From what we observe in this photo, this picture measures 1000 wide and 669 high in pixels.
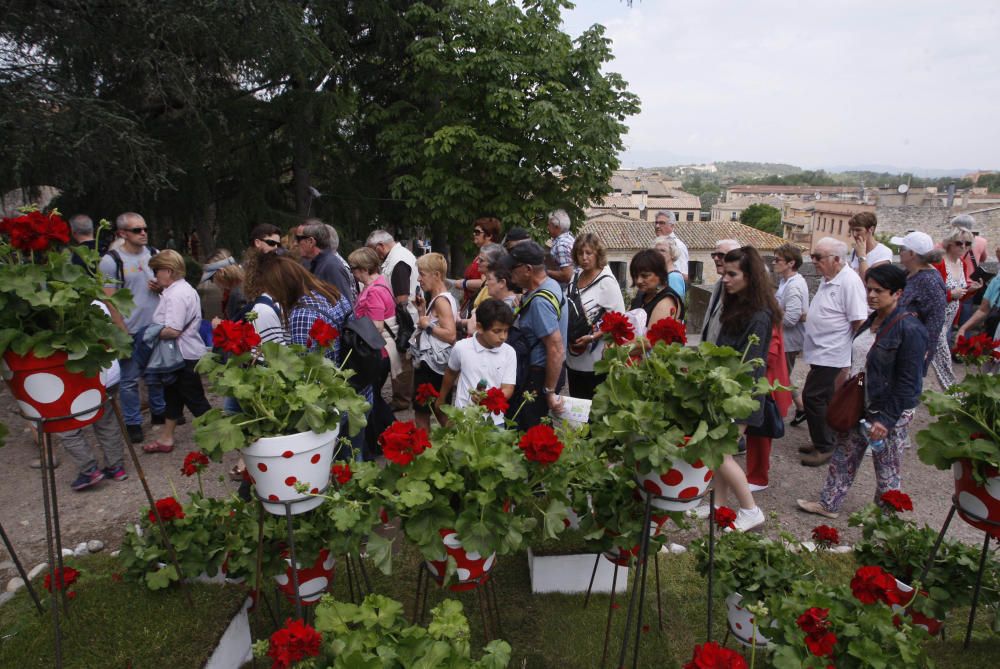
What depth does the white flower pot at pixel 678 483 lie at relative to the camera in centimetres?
216

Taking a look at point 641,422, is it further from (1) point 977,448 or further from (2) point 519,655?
(2) point 519,655

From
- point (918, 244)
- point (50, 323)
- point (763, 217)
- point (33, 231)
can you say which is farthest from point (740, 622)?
point (763, 217)

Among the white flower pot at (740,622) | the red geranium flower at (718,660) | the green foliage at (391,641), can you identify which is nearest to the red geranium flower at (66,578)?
the green foliage at (391,641)

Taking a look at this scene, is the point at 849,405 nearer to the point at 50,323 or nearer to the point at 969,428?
the point at 969,428

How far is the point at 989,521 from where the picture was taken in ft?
7.91

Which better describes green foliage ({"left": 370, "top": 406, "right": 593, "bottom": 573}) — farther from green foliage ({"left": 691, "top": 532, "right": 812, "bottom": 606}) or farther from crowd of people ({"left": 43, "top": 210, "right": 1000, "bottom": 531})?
green foliage ({"left": 691, "top": 532, "right": 812, "bottom": 606})

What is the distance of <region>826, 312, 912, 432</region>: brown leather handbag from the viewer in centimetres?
405

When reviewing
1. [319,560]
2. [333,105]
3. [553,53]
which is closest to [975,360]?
[319,560]

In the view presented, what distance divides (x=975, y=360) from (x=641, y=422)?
5.18ft

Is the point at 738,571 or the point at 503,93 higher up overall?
the point at 503,93

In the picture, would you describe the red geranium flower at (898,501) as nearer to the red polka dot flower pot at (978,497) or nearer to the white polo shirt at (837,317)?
the red polka dot flower pot at (978,497)

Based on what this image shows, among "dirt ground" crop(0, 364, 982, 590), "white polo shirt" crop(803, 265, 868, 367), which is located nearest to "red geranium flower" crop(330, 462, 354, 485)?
"dirt ground" crop(0, 364, 982, 590)

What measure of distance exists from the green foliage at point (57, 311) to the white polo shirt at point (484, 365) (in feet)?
6.19

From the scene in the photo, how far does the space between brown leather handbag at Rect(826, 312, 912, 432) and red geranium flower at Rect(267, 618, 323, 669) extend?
12.1 feet
